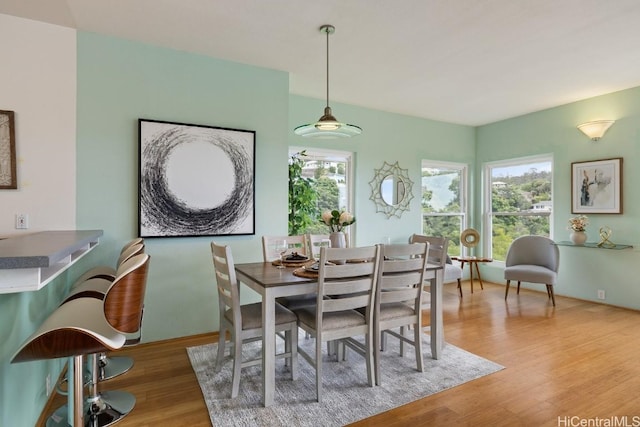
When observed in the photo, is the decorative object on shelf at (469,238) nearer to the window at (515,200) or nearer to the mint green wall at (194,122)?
the window at (515,200)


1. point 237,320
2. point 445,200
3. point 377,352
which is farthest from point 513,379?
point 445,200

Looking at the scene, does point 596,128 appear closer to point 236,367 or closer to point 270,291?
point 270,291

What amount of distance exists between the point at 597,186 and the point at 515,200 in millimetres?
1135

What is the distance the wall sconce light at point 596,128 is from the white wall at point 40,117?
18.3ft

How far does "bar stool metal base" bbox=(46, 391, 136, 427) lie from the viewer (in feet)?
6.47

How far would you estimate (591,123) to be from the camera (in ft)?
14.4

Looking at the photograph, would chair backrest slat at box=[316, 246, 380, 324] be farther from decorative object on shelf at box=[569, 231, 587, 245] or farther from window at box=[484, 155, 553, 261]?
window at box=[484, 155, 553, 261]

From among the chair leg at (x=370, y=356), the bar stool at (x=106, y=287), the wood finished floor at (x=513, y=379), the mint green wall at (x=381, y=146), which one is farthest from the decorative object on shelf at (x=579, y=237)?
the bar stool at (x=106, y=287)

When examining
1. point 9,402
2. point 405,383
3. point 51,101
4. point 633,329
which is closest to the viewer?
point 9,402

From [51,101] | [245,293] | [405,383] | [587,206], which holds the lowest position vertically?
[405,383]

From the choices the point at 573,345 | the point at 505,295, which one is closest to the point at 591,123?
the point at 505,295

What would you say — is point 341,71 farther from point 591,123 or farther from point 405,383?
point 591,123

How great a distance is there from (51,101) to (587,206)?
5960mm

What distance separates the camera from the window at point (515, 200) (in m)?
5.16
